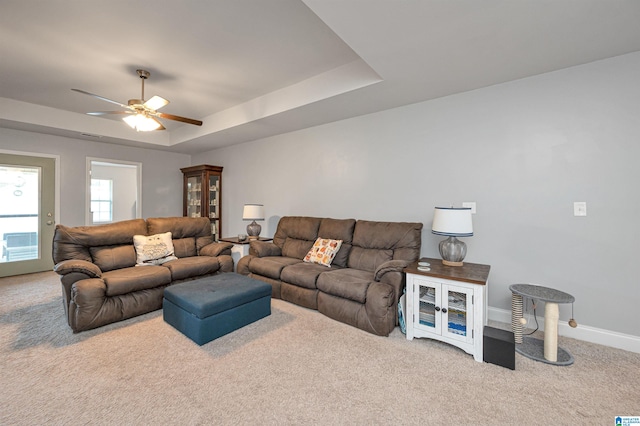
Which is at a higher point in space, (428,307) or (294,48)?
(294,48)

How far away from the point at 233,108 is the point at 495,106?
11.6 feet

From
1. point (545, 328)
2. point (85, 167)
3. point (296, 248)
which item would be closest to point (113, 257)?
point (296, 248)

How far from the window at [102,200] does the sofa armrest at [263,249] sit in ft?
19.5

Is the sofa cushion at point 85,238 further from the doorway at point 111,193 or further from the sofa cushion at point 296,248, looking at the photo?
the doorway at point 111,193

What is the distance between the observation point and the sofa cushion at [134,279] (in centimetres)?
273

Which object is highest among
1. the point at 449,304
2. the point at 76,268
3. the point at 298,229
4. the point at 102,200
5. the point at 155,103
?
the point at 155,103

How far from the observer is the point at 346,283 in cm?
277

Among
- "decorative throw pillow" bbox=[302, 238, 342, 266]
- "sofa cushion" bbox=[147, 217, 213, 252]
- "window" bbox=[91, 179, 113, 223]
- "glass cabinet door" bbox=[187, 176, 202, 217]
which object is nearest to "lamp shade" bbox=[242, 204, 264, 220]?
"sofa cushion" bbox=[147, 217, 213, 252]

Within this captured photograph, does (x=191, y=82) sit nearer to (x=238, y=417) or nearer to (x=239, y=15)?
(x=239, y=15)

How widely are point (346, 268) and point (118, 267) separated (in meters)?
2.71

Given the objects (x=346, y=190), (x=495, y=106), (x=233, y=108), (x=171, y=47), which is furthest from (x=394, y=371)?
(x=233, y=108)

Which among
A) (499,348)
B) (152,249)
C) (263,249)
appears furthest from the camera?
→ (263,249)

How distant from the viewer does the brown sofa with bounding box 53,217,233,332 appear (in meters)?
2.57

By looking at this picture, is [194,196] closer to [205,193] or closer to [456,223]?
[205,193]
